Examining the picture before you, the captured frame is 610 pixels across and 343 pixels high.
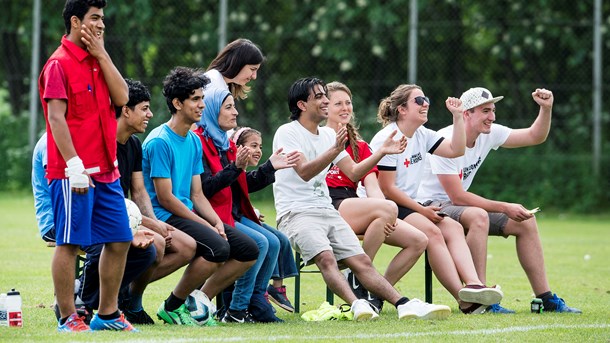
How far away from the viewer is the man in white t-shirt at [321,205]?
22.5ft

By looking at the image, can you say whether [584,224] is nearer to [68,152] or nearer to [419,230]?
[419,230]

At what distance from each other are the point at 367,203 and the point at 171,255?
1.58 meters

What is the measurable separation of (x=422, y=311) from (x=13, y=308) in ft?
7.69

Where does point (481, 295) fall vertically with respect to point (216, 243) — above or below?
below

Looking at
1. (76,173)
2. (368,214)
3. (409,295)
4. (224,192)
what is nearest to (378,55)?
(409,295)

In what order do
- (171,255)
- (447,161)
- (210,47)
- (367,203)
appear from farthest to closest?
1. (210,47)
2. (447,161)
3. (367,203)
4. (171,255)

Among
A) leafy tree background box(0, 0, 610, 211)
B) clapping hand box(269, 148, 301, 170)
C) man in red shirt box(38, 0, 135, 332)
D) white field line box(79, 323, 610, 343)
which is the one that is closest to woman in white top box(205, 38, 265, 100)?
clapping hand box(269, 148, 301, 170)

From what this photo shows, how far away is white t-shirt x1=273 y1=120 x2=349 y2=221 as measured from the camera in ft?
23.8

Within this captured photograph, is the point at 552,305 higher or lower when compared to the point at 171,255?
lower

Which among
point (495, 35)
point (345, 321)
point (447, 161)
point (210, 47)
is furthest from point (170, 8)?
point (345, 321)

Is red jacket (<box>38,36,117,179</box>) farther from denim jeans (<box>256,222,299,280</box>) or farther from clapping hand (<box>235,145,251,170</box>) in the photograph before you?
denim jeans (<box>256,222,299,280</box>)

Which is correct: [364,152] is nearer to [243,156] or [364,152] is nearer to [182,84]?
[243,156]

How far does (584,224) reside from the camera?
15969 millimetres

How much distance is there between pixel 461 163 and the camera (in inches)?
320
